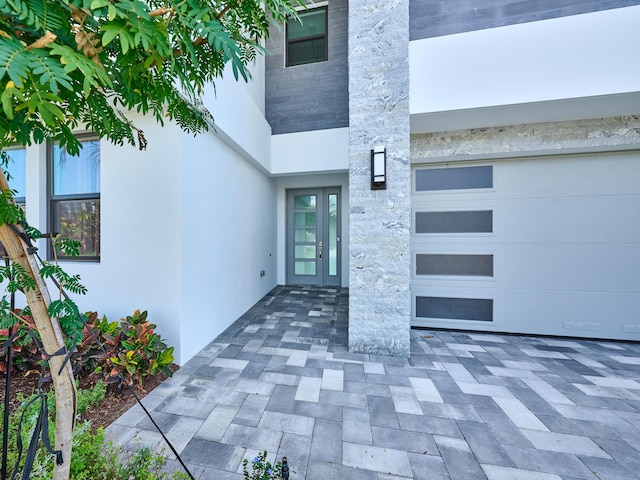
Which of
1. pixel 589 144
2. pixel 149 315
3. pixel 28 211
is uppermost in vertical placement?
pixel 589 144

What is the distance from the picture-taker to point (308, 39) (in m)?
5.08

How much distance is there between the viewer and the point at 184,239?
2.52m

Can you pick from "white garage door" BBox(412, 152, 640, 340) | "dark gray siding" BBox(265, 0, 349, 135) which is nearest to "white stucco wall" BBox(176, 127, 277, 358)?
"dark gray siding" BBox(265, 0, 349, 135)

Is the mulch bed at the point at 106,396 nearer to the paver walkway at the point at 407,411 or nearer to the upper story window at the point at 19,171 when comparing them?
the paver walkway at the point at 407,411

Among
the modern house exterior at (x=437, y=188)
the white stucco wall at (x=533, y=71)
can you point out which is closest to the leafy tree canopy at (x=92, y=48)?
the modern house exterior at (x=437, y=188)

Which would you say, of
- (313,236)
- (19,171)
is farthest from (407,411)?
(19,171)

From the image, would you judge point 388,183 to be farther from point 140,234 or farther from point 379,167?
point 140,234

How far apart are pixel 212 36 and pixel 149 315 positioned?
2.66m

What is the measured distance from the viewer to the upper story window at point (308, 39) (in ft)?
16.6

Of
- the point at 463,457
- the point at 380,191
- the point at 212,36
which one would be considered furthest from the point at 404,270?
the point at 212,36

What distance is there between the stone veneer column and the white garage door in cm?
95

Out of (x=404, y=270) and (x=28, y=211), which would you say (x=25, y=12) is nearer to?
(x=404, y=270)

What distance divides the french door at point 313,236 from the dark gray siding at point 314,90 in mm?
1539

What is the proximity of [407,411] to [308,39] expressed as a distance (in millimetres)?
6254
